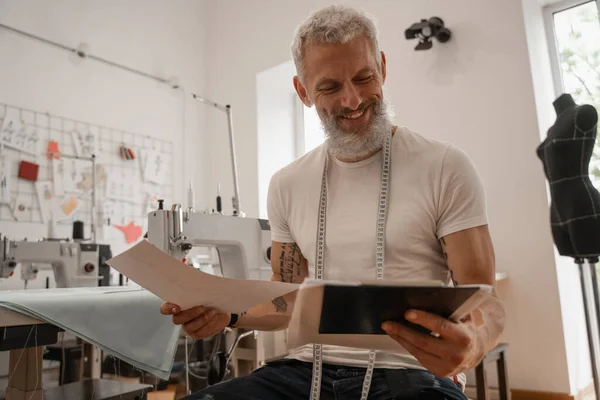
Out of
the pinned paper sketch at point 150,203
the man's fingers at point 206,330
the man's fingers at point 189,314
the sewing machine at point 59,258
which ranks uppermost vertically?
the pinned paper sketch at point 150,203

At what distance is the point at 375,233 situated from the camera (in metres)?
1.10

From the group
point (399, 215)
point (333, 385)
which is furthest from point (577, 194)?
point (333, 385)

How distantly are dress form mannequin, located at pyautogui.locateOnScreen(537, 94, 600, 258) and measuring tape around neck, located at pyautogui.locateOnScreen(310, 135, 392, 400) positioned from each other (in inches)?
38.5

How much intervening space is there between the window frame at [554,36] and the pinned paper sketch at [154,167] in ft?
9.13

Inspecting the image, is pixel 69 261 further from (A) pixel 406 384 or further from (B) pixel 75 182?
(A) pixel 406 384

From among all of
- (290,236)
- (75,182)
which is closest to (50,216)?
(75,182)

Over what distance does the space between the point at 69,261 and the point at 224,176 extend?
212cm

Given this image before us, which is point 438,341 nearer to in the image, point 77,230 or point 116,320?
point 116,320

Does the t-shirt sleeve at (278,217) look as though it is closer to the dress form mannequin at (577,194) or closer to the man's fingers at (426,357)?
the man's fingers at (426,357)

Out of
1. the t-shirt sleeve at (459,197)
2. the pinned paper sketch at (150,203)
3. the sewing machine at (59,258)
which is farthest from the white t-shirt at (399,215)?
the pinned paper sketch at (150,203)

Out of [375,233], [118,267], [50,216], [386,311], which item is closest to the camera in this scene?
[386,311]

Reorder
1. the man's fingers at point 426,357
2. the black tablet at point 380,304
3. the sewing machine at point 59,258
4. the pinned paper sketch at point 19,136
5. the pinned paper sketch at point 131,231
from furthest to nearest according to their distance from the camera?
1. the pinned paper sketch at point 131,231
2. the pinned paper sketch at point 19,136
3. the sewing machine at point 59,258
4. the man's fingers at point 426,357
5. the black tablet at point 380,304

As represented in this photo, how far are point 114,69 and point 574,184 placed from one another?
123 inches

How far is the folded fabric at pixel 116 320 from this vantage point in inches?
45.3
